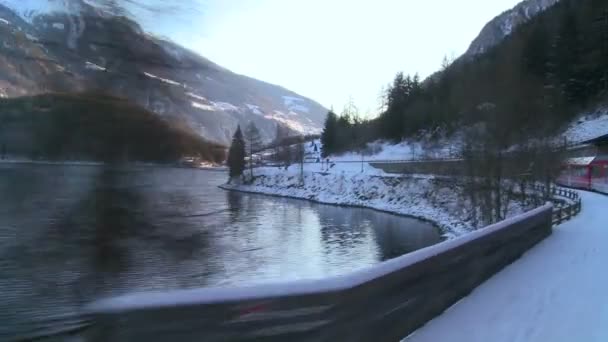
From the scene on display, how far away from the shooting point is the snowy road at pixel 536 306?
19.3 feet

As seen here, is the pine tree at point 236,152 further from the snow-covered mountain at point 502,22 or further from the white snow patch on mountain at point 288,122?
the snow-covered mountain at point 502,22

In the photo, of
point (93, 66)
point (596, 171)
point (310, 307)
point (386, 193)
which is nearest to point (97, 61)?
point (93, 66)

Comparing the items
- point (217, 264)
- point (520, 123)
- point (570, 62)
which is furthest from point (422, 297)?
point (570, 62)

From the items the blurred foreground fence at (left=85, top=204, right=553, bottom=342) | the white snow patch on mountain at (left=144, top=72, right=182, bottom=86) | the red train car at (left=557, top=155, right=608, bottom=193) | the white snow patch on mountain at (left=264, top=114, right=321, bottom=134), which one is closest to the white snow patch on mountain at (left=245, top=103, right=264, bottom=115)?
the white snow patch on mountain at (left=264, top=114, right=321, bottom=134)

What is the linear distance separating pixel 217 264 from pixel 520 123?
38.1 m

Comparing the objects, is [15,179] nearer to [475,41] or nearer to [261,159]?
[261,159]

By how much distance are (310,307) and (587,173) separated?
54.2m

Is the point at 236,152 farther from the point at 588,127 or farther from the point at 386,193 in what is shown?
the point at 588,127

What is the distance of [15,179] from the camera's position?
8.94 feet

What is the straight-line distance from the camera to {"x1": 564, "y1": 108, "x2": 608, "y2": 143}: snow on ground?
5841 cm

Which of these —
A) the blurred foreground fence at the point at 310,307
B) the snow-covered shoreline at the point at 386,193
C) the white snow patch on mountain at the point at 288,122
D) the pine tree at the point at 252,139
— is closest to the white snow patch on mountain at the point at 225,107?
the pine tree at the point at 252,139

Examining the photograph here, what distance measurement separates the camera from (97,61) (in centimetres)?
260

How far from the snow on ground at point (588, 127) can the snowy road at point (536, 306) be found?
170 feet

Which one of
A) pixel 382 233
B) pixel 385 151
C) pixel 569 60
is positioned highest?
pixel 569 60
